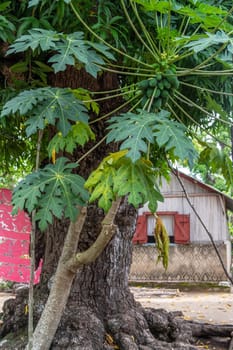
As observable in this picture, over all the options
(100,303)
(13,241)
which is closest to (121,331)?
(100,303)

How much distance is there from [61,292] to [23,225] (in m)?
2.72

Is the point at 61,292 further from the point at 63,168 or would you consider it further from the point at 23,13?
the point at 23,13

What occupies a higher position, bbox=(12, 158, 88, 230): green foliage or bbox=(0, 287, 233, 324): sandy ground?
bbox=(12, 158, 88, 230): green foliage

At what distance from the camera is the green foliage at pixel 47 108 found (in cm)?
183

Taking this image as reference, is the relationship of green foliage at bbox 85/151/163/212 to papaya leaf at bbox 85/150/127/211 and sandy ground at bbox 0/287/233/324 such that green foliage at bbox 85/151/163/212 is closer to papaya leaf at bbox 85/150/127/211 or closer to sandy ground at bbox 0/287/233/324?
papaya leaf at bbox 85/150/127/211

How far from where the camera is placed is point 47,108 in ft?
6.08

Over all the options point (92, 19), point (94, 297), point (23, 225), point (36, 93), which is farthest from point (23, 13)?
point (23, 225)

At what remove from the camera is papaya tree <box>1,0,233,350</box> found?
5.77 ft

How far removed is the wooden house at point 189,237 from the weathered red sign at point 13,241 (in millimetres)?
4861

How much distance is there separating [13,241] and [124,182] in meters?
3.53

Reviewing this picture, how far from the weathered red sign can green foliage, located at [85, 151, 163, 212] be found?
3.24 m

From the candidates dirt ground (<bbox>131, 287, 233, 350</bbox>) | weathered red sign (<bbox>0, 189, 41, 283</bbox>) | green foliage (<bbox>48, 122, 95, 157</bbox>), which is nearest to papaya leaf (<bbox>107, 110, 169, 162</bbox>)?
green foliage (<bbox>48, 122, 95, 157</bbox>)

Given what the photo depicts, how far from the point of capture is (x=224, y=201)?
9.33 meters

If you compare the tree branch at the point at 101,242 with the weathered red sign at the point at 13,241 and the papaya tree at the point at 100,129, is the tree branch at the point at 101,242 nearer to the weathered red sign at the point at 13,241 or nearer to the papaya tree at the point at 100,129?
the papaya tree at the point at 100,129
